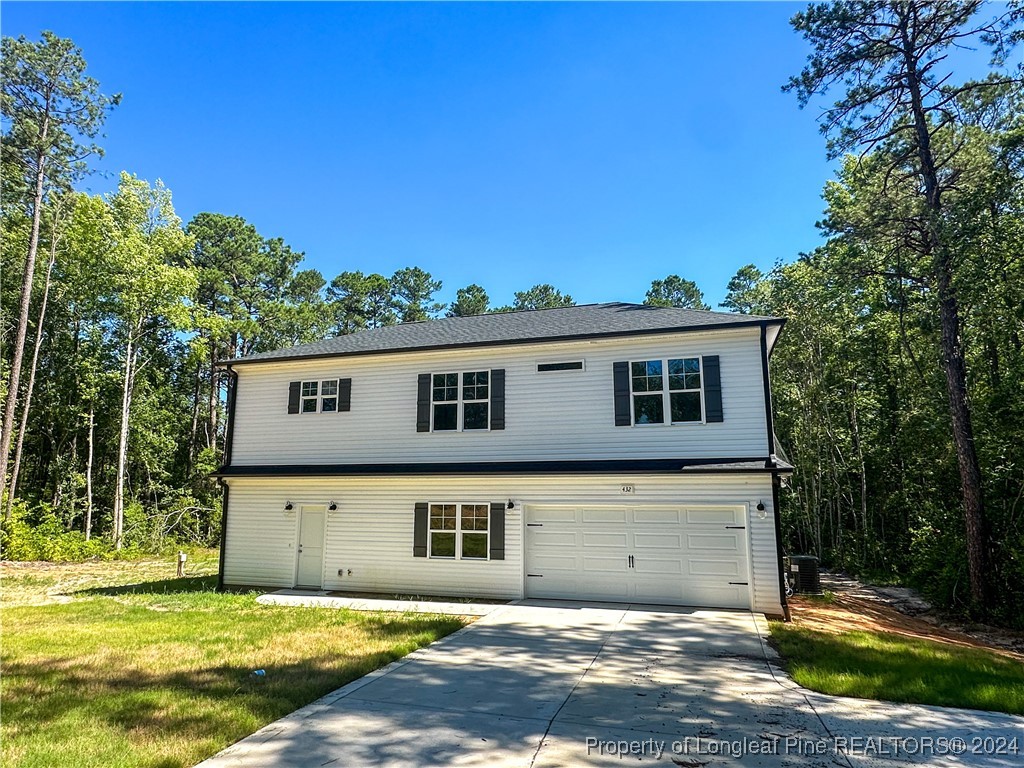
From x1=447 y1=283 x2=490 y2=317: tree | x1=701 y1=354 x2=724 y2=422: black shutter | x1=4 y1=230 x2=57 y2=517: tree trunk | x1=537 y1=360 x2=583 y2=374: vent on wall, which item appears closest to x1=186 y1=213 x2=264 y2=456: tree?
x1=4 y1=230 x2=57 y2=517: tree trunk

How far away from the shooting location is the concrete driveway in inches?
170

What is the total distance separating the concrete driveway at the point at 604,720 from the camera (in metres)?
4.31

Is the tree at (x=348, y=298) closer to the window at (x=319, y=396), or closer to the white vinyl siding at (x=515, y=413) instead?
the white vinyl siding at (x=515, y=413)

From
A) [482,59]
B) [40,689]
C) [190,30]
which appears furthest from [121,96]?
[40,689]

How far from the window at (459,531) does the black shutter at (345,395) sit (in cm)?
342

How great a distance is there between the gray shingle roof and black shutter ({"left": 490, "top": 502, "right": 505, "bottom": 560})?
3758mm

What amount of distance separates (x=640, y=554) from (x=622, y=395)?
333cm

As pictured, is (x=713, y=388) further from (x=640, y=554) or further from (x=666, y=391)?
(x=640, y=554)

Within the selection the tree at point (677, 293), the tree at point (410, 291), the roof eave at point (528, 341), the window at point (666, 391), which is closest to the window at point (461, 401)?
the roof eave at point (528, 341)

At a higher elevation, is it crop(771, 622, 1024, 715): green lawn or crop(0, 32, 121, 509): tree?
crop(0, 32, 121, 509): tree

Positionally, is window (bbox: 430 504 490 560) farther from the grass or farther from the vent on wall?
the vent on wall

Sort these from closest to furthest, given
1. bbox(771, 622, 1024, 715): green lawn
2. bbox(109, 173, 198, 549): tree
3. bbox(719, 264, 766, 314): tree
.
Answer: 1. bbox(771, 622, 1024, 715): green lawn
2. bbox(109, 173, 198, 549): tree
3. bbox(719, 264, 766, 314): tree

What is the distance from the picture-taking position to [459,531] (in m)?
12.5

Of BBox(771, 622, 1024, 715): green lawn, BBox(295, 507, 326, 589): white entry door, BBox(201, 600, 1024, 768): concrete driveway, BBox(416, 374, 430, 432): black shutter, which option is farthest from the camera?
BBox(295, 507, 326, 589): white entry door
